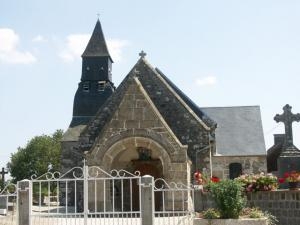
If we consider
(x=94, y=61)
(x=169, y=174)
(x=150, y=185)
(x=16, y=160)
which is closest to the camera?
(x=150, y=185)

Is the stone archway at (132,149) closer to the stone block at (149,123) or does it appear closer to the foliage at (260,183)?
the stone block at (149,123)

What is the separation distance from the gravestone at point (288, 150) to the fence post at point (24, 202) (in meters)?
10.4

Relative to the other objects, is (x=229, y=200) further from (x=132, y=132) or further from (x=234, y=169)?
(x=234, y=169)

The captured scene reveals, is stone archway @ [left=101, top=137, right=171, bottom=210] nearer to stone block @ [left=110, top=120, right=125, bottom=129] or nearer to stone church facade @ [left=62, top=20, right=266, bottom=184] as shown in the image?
stone church facade @ [left=62, top=20, right=266, bottom=184]

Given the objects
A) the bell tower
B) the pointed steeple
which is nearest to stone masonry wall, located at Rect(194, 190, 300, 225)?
the bell tower

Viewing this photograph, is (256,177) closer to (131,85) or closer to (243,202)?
(243,202)

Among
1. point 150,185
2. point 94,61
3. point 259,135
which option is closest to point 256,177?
point 150,185

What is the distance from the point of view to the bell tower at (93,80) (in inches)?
1422

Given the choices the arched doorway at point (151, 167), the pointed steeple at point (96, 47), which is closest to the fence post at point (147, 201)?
the arched doorway at point (151, 167)

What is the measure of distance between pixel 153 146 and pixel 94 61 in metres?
20.8

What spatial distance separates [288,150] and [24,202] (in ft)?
37.7

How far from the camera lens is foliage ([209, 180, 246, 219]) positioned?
10883 mm

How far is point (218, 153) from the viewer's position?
2517 cm

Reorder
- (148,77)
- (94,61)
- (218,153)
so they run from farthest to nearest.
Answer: (94,61) < (218,153) < (148,77)
